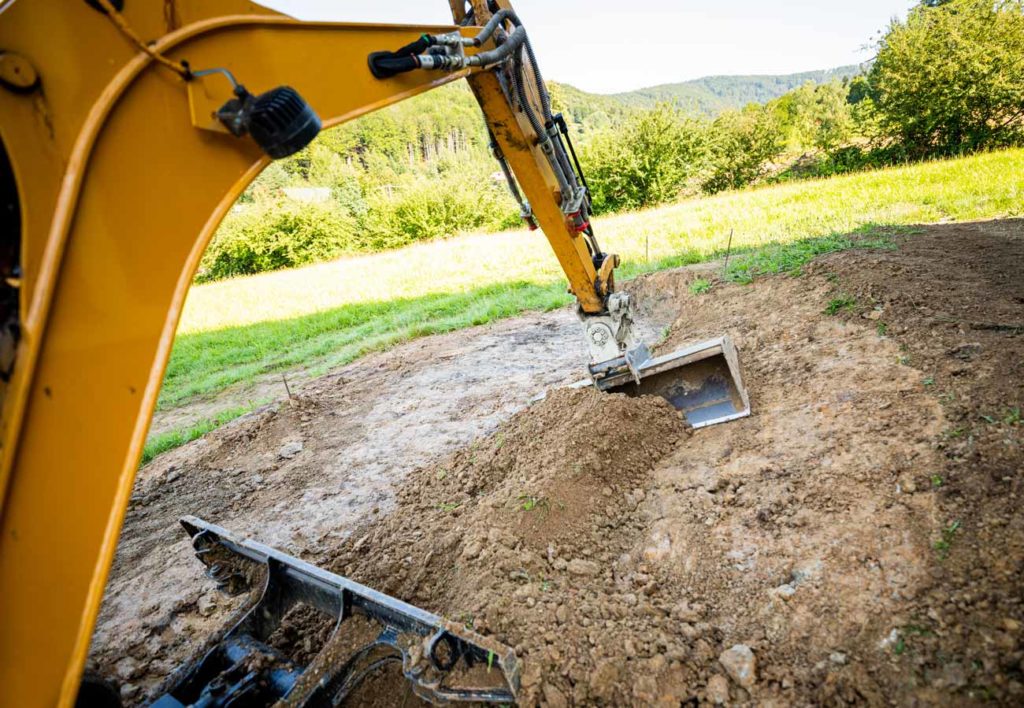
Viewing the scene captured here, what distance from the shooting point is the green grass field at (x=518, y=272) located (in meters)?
7.72

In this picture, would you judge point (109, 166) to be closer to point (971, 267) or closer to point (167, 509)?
point (167, 509)

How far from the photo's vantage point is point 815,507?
2369 millimetres

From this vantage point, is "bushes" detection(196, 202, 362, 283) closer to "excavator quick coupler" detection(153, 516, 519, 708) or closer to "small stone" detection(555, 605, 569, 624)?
"excavator quick coupler" detection(153, 516, 519, 708)

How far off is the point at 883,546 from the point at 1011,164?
45.1 feet

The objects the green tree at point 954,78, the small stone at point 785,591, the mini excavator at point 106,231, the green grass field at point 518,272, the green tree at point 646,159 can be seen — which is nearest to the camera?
the mini excavator at point 106,231

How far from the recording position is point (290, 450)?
4855 mm

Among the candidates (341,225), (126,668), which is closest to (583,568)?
(126,668)

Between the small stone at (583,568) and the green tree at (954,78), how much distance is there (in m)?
24.6

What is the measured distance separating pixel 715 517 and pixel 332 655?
184 cm

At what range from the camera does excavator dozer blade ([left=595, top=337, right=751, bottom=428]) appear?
11.3 ft

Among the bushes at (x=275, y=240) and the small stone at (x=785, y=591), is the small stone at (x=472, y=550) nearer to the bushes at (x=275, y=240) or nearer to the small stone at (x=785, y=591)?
the small stone at (x=785, y=591)

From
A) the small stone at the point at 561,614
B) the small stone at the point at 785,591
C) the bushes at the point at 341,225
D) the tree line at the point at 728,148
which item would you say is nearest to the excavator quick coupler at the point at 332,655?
the small stone at the point at 561,614

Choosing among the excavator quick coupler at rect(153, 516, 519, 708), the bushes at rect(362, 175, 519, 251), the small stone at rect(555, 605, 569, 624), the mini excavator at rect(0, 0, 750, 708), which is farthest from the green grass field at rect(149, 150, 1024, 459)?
the bushes at rect(362, 175, 519, 251)

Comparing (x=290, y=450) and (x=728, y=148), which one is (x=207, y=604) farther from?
(x=728, y=148)
